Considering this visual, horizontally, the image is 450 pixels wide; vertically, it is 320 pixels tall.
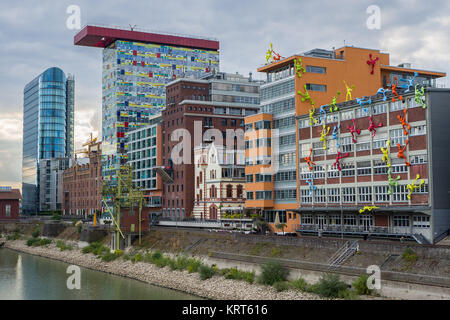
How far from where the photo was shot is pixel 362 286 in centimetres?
4966

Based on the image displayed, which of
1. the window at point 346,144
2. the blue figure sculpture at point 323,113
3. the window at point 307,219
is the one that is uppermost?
the blue figure sculpture at point 323,113

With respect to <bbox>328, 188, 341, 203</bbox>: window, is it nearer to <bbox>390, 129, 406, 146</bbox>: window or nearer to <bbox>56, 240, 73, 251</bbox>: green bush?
<bbox>390, 129, 406, 146</bbox>: window

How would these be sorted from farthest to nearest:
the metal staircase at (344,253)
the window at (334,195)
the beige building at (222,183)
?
the beige building at (222,183) → the window at (334,195) → the metal staircase at (344,253)

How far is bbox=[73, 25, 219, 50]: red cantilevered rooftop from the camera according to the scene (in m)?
172

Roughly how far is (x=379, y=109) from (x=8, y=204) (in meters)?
129

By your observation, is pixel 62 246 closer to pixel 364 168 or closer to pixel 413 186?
pixel 364 168

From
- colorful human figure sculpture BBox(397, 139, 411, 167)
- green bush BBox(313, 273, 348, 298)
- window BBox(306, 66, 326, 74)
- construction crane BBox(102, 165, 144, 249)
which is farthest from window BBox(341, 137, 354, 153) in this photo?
construction crane BBox(102, 165, 144, 249)

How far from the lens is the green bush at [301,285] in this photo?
5395 cm

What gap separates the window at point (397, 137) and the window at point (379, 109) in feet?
10.4

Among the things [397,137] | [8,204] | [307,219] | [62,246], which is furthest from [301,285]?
[8,204]

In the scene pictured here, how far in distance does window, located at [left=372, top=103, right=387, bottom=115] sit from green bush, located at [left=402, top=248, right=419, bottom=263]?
23.3 meters

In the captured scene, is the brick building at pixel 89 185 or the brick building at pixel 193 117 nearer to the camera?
the brick building at pixel 193 117

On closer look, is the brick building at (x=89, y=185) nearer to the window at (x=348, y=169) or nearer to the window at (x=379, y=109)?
the window at (x=348, y=169)

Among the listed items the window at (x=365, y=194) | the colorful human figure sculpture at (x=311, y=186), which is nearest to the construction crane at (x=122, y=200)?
the colorful human figure sculpture at (x=311, y=186)
